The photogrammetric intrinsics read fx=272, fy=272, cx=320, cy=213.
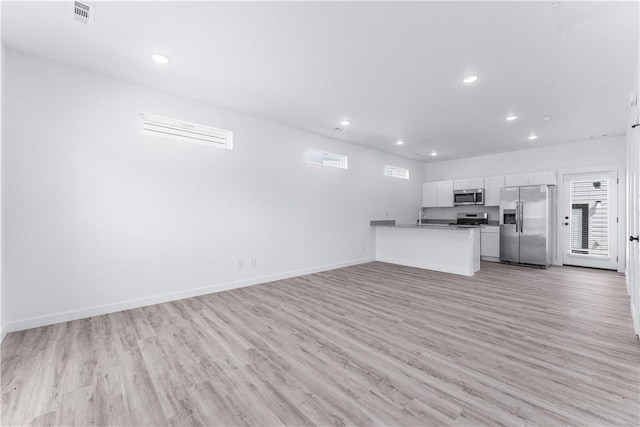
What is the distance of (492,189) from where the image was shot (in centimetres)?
704

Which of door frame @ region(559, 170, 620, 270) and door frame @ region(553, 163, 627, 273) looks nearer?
door frame @ region(553, 163, 627, 273)

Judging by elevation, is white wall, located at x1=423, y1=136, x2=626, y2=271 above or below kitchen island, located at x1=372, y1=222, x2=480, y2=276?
above

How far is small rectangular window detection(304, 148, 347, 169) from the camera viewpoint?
548cm

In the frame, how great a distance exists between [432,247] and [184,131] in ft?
16.7

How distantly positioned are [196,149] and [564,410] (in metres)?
4.51

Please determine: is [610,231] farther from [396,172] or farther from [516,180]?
[396,172]

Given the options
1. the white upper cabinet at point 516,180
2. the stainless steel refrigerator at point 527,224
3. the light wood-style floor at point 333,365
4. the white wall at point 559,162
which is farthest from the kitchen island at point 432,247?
the white wall at point 559,162

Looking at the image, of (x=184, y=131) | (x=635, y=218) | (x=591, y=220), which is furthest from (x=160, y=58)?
(x=591, y=220)

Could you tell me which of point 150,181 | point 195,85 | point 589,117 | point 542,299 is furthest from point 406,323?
point 589,117

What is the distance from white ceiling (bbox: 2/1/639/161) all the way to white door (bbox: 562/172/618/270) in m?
2.22

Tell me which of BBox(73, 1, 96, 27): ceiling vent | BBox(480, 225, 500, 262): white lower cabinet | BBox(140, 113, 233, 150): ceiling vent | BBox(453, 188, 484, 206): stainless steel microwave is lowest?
BBox(480, 225, 500, 262): white lower cabinet

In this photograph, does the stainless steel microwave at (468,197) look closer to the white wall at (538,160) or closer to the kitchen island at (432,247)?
the white wall at (538,160)

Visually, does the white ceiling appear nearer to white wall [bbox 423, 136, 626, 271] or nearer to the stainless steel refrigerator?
white wall [bbox 423, 136, 626, 271]

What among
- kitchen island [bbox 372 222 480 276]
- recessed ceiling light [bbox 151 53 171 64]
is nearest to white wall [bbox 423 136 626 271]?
kitchen island [bbox 372 222 480 276]
